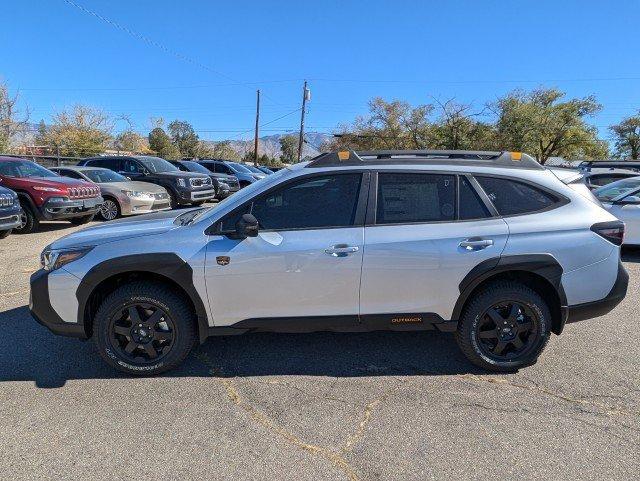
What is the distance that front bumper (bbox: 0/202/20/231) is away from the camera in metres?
8.20

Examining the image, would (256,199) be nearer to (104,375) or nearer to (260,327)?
(260,327)

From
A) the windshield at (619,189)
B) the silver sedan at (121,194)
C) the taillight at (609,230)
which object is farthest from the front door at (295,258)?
the silver sedan at (121,194)

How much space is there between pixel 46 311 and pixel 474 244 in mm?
3244

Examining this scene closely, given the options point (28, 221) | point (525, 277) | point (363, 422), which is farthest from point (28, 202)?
point (525, 277)

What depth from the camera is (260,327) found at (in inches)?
134

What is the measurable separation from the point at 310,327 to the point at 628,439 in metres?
2.15

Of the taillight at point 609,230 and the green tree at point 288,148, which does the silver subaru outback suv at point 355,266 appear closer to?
the taillight at point 609,230

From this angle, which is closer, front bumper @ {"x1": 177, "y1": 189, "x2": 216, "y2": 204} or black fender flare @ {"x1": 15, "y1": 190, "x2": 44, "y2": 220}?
black fender flare @ {"x1": 15, "y1": 190, "x2": 44, "y2": 220}

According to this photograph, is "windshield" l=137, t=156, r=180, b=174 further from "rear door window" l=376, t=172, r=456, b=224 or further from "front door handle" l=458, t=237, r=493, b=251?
"front door handle" l=458, t=237, r=493, b=251

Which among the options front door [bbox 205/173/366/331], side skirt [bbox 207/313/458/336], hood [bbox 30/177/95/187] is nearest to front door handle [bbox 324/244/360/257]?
front door [bbox 205/173/366/331]

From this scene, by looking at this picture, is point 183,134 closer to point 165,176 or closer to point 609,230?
point 165,176

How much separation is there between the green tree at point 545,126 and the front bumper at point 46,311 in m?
41.7

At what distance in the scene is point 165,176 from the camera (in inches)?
536

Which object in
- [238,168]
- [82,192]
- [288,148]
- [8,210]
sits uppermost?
[288,148]
